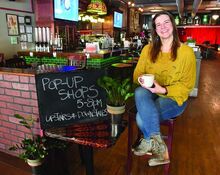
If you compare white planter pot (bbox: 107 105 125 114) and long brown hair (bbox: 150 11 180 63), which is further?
long brown hair (bbox: 150 11 180 63)

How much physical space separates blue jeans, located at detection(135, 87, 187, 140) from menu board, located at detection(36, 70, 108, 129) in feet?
0.94

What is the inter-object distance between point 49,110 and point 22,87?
57 centimetres

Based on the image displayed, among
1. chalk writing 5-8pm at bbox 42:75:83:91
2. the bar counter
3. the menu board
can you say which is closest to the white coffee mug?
the menu board

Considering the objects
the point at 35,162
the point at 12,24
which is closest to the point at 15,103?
the point at 35,162

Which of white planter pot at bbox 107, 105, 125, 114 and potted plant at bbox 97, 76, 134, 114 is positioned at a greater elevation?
potted plant at bbox 97, 76, 134, 114

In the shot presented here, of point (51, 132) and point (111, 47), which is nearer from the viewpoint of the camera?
point (51, 132)

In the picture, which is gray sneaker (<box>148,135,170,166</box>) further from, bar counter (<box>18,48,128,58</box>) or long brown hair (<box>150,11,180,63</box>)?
bar counter (<box>18,48,128,58</box>)

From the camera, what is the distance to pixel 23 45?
5227mm

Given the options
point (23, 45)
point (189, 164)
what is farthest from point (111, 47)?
point (189, 164)

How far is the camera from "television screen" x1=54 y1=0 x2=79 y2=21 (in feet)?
17.9

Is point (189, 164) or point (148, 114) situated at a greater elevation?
point (148, 114)

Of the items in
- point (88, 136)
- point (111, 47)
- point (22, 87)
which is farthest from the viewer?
point (111, 47)

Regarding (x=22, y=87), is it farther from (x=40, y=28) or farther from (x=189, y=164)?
(x=40, y=28)

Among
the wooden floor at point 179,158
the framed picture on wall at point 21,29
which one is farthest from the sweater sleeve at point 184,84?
the framed picture on wall at point 21,29
